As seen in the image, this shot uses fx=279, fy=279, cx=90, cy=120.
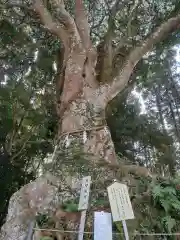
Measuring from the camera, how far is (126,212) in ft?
8.58

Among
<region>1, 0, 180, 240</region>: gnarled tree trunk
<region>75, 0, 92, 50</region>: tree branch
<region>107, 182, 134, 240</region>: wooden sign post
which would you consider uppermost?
<region>75, 0, 92, 50</region>: tree branch

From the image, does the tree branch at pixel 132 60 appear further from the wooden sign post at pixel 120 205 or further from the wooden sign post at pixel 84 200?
the wooden sign post at pixel 120 205

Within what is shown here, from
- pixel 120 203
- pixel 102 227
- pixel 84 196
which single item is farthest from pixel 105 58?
pixel 102 227

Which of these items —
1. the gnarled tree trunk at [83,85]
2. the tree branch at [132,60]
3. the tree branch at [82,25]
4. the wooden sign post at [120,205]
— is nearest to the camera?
the wooden sign post at [120,205]

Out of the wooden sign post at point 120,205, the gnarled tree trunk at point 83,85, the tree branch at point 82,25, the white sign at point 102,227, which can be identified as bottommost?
the white sign at point 102,227

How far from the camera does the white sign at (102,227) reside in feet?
8.04

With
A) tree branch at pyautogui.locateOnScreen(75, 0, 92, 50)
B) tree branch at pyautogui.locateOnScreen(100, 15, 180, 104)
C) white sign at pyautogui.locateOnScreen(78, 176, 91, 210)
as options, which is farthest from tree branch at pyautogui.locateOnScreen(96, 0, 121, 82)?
white sign at pyautogui.locateOnScreen(78, 176, 91, 210)

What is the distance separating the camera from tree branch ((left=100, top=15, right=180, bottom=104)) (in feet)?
16.2

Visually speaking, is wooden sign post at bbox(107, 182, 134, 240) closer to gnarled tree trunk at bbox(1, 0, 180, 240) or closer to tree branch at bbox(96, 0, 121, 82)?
gnarled tree trunk at bbox(1, 0, 180, 240)

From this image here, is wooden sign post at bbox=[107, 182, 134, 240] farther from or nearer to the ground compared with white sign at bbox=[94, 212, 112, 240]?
farther from the ground

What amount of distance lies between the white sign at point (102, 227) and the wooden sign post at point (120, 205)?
89 millimetres

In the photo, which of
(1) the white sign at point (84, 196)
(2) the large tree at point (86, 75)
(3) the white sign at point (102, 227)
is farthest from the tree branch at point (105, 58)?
(3) the white sign at point (102, 227)

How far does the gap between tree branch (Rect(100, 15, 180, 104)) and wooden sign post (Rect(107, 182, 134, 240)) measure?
2.28m

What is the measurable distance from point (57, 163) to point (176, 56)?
744 centimetres
